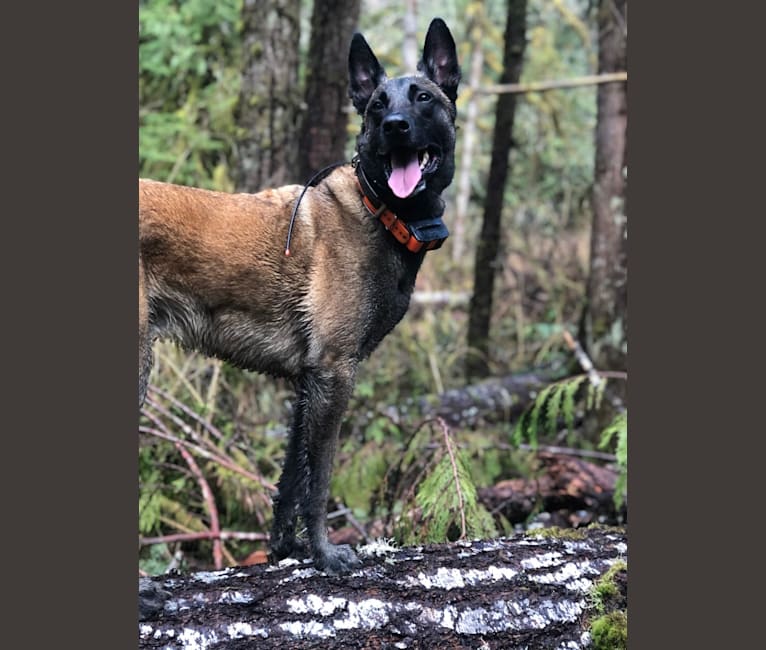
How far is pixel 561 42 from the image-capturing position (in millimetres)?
14367

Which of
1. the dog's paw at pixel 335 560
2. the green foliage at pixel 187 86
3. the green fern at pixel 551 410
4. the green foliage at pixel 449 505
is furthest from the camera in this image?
the green foliage at pixel 187 86

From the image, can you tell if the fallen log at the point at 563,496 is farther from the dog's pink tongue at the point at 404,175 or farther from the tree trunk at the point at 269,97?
the tree trunk at the point at 269,97

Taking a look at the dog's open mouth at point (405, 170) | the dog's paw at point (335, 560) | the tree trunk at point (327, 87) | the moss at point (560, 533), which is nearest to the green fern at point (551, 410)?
the moss at point (560, 533)

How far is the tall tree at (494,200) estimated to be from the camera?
8.24m

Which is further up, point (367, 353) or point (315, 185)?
point (315, 185)

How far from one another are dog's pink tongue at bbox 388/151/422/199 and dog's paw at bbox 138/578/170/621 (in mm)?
1908

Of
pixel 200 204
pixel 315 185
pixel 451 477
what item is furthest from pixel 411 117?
pixel 451 477

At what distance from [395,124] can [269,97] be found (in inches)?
127

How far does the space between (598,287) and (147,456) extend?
428 cm

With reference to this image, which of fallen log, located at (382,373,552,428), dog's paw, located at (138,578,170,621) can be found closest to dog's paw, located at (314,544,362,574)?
dog's paw, located at (138,578,170,621)

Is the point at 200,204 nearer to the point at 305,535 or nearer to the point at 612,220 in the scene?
the point at 305,535

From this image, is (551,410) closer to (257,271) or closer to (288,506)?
(288,506)

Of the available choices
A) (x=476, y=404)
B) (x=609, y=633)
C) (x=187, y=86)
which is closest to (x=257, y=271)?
(x=609, y=633)

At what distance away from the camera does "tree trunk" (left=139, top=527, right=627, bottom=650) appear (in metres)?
3.08
